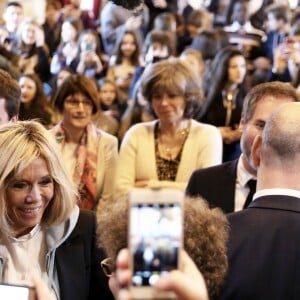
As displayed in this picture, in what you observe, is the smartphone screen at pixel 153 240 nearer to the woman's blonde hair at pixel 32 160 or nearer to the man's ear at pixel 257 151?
the man's ear at pixel 257 151

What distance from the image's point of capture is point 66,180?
2367 millimetres

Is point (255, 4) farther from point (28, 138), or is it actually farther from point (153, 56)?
point (28, 138)

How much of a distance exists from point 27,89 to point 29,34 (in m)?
2.55

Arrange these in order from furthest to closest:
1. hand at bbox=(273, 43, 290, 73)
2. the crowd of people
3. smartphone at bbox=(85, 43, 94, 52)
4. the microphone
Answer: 1. smartphone at bbox=(85, 43, 94, 52)
2. hand at bbox=(273, 43, 290, 73)
3. the microphone
4. the crowd of people

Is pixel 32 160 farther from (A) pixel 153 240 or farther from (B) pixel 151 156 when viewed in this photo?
(B) pixel 151 156

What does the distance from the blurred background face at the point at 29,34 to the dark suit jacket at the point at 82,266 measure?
5293 millimetres

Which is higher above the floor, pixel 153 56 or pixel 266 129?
pixel 153 56

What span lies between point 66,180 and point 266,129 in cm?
69

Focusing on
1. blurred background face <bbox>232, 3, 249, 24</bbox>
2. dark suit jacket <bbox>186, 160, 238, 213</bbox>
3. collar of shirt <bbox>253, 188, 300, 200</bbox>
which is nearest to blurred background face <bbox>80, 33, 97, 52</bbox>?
blurred background face <bbox>232, 3, 249, 24</bbox>

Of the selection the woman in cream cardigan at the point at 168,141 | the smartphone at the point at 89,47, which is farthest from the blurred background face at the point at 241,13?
the woman in cream cardigan at the point at 168,141

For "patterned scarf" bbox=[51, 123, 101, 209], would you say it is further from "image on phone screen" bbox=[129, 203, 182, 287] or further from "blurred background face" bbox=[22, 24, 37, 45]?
"blurred background face" bbox=[22, 24, 37, 45]

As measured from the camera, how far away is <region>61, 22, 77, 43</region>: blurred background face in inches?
306

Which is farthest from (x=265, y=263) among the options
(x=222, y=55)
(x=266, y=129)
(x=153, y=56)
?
(x=153, y=56)

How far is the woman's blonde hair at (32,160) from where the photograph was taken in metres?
2.27
